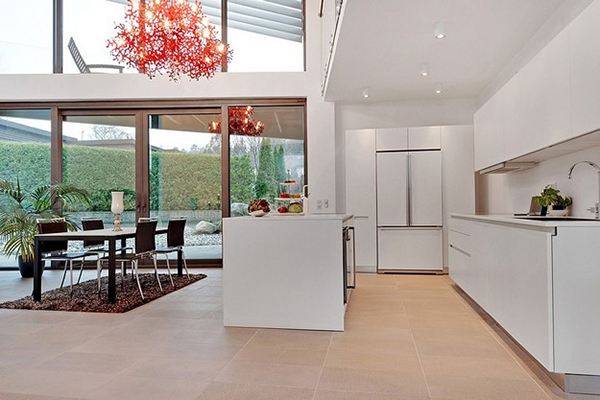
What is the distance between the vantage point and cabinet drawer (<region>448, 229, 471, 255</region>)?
387 centimetres

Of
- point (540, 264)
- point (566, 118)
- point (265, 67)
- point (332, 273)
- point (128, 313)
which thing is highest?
point (265, 67)

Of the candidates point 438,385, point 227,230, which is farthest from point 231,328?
point 438,385

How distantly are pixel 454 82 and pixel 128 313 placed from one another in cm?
475

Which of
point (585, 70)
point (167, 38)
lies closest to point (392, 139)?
point (167, 38)

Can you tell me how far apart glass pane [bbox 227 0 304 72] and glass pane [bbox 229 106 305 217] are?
0.73 meters

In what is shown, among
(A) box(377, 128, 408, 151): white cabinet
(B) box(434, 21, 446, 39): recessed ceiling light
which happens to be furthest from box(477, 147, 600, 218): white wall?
(B) box(434, 21, 446, 39): recessed ceiling light

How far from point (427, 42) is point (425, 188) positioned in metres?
2.19

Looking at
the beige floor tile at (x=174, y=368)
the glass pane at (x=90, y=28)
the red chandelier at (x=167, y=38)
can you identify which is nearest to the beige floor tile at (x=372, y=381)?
the beige floor tile at (x=174, y=368)

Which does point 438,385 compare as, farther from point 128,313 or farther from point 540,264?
point 128,313

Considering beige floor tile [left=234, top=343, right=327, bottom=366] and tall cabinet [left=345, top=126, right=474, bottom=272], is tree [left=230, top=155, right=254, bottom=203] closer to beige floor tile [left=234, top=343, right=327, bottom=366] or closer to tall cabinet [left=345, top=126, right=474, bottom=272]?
tall cabinet [left=345, top=126, right=474, bottom=272]

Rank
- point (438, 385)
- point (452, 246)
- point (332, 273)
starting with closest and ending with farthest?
point (438, 385) → point (332, 273) → point (452, 246)

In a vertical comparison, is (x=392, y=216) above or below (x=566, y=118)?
below

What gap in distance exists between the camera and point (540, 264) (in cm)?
220

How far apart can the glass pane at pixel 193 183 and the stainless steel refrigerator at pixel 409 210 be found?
266cm
